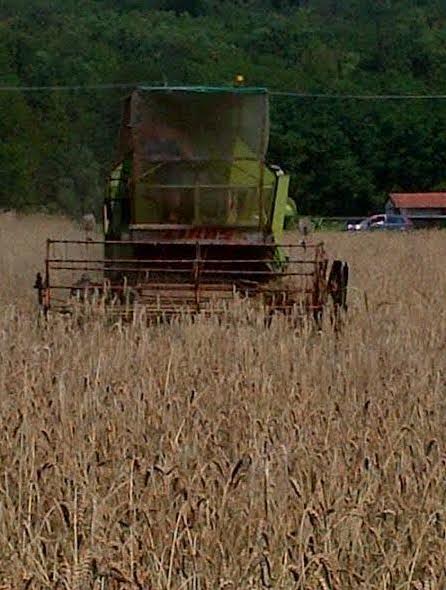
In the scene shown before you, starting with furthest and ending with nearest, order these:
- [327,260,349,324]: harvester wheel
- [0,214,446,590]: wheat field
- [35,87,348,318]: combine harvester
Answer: [35,87,348,318]: combine harvester, [327,260,349,324]: harvester wheel, [0,214,446,590]: wheat field

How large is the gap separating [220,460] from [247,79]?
180 feet

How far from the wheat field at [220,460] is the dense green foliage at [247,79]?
2720 centimetres

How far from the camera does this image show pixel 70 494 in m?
3.65

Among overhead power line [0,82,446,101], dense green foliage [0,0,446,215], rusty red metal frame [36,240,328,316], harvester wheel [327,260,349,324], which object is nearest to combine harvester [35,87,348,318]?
rusty red metal frame [36,240,328,316]

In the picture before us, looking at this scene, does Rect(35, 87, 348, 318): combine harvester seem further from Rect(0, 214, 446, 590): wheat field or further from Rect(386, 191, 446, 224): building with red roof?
Rect(386, 191, 446, 224): building with red roof

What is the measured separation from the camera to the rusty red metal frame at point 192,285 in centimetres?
801

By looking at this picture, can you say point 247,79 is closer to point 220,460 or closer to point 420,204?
point 420,204

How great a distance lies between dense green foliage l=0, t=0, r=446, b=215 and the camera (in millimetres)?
36375

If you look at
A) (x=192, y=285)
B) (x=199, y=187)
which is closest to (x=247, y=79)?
(x=199, y=187)

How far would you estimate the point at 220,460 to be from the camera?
3.93 m

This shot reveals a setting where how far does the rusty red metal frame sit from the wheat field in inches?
36.0

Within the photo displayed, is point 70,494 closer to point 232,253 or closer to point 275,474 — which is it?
point 275,474

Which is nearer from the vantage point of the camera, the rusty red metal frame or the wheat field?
the wheat field

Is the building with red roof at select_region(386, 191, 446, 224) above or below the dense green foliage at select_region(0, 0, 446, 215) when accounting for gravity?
below
